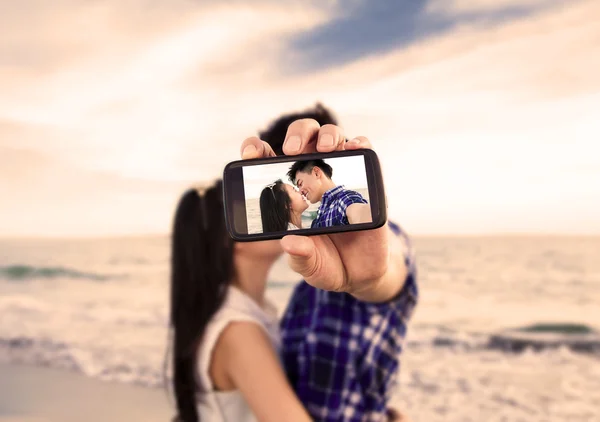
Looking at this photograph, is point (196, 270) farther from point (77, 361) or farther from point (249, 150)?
point (77, 361)

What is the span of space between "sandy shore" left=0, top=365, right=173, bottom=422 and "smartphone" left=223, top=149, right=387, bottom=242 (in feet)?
15.6

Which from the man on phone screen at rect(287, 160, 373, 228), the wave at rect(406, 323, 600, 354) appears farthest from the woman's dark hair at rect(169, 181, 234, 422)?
the wave at rect(406, 323, 600, 354)

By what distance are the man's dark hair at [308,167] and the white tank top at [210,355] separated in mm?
1295

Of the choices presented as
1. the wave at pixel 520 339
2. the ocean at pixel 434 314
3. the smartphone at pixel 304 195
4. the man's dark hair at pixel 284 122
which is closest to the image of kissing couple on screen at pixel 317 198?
the smartphone at pixel 304 195

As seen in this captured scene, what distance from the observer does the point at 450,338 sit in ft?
30.3

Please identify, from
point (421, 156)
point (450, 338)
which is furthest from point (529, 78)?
point (450, 338)

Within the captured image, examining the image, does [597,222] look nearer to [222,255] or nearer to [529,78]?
[529,78]

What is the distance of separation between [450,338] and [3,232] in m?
14.7

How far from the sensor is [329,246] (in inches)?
52.1

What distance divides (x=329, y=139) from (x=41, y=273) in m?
15.7

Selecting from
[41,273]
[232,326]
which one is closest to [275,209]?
[232,326]

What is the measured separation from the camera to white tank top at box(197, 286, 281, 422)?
2381 mm

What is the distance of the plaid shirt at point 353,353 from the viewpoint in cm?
213

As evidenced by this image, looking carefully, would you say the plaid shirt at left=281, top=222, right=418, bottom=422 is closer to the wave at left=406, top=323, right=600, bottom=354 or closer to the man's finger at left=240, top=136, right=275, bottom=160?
the man's finger at left=240, top=136, right=275, bottom=160
